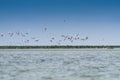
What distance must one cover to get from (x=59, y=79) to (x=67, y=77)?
1.36m

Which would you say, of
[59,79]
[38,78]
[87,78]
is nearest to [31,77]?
[38,78]

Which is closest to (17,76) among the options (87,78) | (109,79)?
(87,78)

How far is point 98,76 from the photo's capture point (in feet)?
89.4

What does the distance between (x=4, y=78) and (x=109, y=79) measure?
819cm

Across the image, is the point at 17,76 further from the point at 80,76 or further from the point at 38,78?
the point at 80,76

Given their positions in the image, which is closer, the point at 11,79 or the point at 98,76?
the point at 11,79

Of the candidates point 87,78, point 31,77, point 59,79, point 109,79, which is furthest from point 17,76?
point 109,79

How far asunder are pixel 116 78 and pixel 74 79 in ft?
10.7

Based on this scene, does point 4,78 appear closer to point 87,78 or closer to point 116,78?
point 87,78

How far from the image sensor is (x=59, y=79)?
Answer: 2539cm

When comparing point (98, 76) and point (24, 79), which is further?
point (98, 76)

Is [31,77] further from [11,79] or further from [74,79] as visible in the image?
[74,79]

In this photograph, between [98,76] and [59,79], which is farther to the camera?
[98,76]

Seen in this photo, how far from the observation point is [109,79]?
2539 cm
